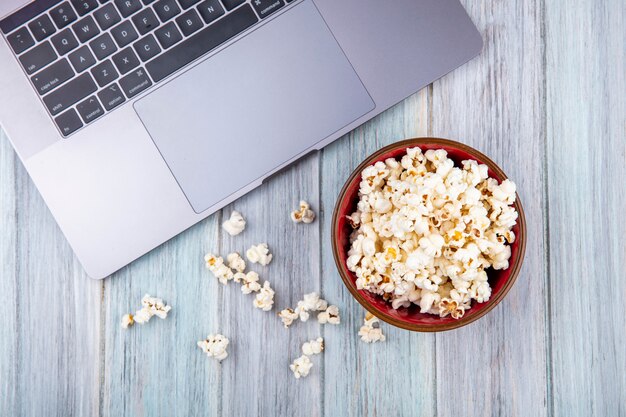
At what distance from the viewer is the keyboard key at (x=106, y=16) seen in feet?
2.35

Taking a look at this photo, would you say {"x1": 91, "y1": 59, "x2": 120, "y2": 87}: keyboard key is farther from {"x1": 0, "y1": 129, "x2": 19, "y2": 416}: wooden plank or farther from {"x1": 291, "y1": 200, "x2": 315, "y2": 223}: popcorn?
{"x1": 291, "y1": 200, "x2": 315, "y2": 223}: popcorn

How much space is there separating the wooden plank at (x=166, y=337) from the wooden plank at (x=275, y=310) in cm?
3

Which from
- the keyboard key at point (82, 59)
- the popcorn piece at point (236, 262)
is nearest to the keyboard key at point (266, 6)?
the keyboard key at point (82, 59)

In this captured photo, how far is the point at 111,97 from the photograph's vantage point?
2.36 ft

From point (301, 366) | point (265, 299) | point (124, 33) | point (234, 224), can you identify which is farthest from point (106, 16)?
point (301, 366)

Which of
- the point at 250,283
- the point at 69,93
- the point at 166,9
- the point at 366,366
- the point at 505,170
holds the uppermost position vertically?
the point at 166,9

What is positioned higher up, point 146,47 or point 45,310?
point 146,47

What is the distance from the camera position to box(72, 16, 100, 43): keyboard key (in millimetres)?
717

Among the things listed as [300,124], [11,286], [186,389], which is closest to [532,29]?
[300,124]

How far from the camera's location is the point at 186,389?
0.80 m

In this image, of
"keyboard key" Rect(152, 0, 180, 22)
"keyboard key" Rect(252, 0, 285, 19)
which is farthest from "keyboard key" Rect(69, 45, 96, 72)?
"keyboard key" Rect(252, 0, 285, 19)

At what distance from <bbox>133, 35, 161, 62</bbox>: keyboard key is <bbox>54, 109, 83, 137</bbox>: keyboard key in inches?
4.4

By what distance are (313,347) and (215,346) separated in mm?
134

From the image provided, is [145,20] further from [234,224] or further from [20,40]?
[234,224]
